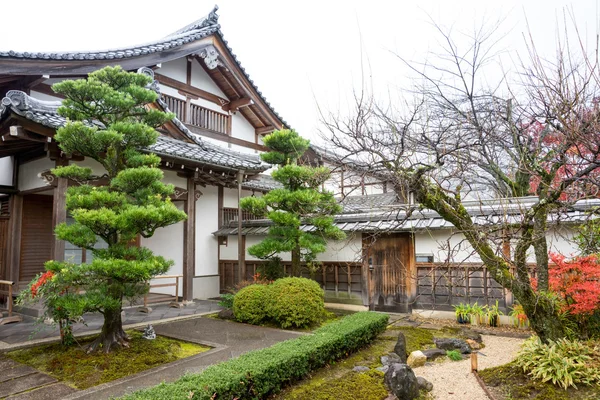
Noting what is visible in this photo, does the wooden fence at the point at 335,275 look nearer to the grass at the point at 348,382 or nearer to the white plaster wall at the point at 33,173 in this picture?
the grass at the point at 348,382

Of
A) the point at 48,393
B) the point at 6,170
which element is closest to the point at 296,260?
the point at 48,393

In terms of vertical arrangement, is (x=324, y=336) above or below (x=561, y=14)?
below

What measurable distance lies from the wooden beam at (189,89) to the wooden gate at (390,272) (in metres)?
8.21

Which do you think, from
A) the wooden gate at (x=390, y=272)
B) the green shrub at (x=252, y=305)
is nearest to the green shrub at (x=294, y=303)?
the green shrub at (x=252, y=305)

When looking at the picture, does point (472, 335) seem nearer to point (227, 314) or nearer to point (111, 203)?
point (227, 314)

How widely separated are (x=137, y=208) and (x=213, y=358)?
257cm

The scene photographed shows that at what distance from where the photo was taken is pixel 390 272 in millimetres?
9828

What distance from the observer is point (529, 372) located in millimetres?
5207

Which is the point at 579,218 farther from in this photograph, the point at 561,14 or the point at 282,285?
the point at 282,285

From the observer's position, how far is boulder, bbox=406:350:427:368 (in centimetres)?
600

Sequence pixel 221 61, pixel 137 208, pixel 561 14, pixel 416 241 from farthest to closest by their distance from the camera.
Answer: pixel 221 61 < pixel 416 241 < pixel 137 208 < pixel 561 14

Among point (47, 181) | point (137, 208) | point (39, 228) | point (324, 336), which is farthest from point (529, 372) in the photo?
point (39, 228)

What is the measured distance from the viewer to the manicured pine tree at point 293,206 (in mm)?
9117

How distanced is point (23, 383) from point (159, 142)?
613 centimetres
